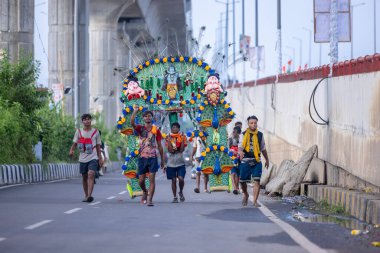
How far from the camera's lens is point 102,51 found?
7744 centimetres

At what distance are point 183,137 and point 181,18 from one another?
2916 inches

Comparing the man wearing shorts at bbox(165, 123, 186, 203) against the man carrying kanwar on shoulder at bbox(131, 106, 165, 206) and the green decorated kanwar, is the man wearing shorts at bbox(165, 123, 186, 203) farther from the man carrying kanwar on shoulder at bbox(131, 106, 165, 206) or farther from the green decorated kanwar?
the green decorated kanwar

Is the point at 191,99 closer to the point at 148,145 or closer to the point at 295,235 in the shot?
the point at 148,145

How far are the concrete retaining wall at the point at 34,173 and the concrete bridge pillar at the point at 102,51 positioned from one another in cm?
2768

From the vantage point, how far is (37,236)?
15.0 meters

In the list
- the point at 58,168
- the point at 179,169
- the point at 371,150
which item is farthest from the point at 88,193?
the point at 58,168

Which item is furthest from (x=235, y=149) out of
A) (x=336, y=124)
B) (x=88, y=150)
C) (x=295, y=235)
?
(x=295, y=235)

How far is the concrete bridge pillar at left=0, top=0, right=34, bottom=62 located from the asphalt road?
22076 mm

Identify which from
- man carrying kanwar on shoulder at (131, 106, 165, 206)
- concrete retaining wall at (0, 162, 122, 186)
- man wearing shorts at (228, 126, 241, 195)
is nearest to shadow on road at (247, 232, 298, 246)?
man carrying kanwar on shoulder at (131, 106, 165, 206)

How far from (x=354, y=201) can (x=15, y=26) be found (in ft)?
91.4

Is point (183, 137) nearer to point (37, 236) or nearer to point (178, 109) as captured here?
point (178, 109)

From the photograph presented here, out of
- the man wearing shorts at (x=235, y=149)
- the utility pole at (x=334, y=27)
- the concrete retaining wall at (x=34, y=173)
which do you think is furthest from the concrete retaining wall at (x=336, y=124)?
the concrete retaining wall at (x=34, y=173)

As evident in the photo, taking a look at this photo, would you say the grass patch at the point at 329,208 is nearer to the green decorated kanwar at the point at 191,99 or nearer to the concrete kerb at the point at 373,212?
the concrete kerb at the point at 373,212

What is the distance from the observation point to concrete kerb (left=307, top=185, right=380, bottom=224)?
60.0ft
